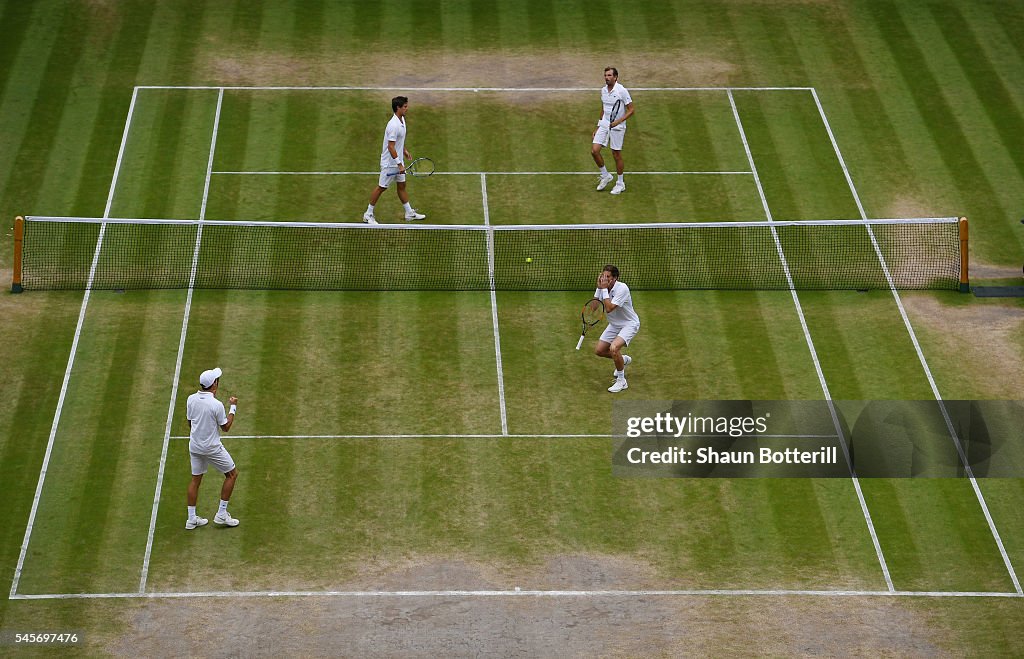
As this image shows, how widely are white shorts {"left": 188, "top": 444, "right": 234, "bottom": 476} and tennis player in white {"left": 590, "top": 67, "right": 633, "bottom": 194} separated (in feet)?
39.3

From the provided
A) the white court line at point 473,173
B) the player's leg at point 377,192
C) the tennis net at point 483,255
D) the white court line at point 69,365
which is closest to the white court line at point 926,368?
the tennis net at point 483,255

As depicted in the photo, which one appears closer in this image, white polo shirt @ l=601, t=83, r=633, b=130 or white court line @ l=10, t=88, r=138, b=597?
white court line @ l=10, t=88, r=138, b=597

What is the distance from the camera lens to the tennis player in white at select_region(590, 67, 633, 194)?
3078 centimetres

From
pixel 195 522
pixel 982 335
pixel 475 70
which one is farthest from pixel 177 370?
pixel 982 335

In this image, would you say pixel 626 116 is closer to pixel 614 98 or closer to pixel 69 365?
pixel 614 98

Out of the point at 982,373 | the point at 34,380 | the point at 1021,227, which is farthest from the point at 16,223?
the point at 1021,227

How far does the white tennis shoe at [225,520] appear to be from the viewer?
2214cm

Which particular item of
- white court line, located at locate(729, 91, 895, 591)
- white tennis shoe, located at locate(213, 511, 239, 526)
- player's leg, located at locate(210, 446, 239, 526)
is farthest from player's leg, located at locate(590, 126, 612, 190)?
white tennis shoe, located at locate(213, 511, 239, 526)

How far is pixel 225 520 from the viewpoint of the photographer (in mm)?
22172

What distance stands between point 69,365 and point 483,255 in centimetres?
775

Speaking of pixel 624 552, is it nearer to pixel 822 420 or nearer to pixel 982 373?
pixel 822 420

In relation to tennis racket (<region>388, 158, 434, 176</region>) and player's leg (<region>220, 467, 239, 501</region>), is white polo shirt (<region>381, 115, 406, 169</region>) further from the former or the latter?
player's leg (<region>220, 467, 239, 501</region>)

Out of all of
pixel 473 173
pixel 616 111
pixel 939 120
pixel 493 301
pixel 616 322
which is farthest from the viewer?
pixel 939 120

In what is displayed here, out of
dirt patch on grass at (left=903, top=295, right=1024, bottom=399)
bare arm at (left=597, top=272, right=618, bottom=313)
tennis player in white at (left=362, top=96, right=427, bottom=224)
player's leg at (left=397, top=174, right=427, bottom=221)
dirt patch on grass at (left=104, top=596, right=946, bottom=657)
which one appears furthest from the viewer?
player's leg at (left=397, top=174, right=427, bottom=221)
